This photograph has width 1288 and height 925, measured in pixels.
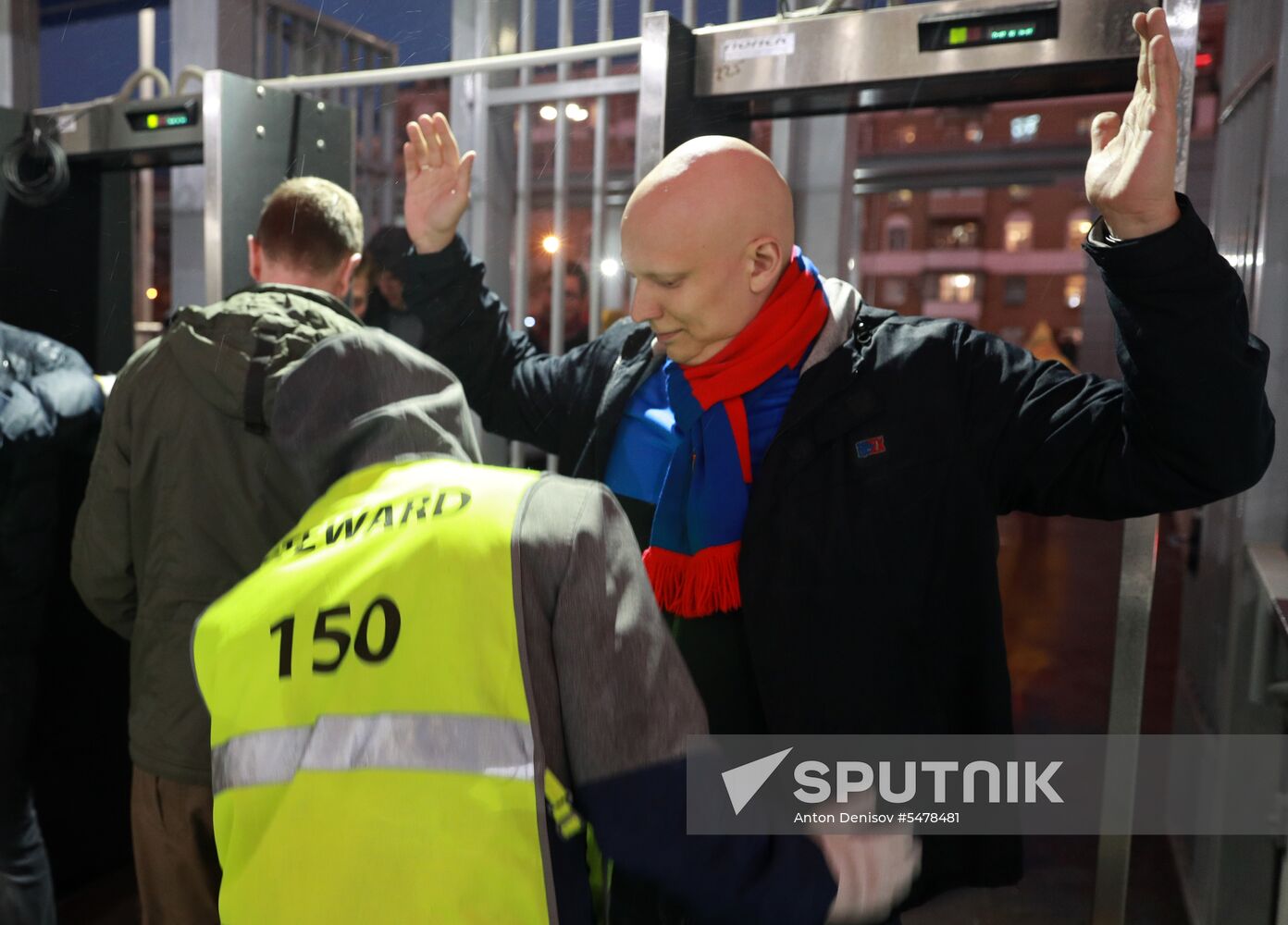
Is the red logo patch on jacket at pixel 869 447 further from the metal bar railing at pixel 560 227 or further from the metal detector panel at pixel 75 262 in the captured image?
the metal detector panel at pixel 75 262

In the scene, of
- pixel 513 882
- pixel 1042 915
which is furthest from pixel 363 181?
pixel 1042 915

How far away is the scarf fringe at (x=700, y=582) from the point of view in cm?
94

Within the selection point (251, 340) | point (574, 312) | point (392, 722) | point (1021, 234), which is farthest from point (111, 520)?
point (1021, 234)

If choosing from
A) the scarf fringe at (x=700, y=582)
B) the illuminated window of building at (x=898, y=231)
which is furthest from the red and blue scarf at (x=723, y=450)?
the illuminated window of building at (x=898, y=231)

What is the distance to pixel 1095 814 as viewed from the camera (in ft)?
3.86

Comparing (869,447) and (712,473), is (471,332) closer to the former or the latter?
(712,473)

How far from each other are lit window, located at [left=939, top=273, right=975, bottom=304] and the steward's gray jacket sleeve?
0.92 meters

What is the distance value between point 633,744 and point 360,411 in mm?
339

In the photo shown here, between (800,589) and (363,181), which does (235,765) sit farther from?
(363,181)

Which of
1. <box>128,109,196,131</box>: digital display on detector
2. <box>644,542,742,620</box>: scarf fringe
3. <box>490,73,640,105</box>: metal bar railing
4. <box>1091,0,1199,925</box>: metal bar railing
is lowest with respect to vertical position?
<box>1091,0,1199,925</box>: metal bar railing

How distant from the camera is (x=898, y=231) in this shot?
2.27 m

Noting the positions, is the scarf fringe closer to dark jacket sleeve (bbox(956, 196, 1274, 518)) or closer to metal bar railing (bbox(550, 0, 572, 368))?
dark jacket sleeve (bbox(956, 196, 1274, 518))

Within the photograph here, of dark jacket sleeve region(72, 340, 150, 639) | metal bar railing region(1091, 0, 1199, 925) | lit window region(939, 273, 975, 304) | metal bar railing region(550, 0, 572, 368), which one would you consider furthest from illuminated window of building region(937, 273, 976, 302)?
dark jacket sleeve region(72, 340, 150, 639)

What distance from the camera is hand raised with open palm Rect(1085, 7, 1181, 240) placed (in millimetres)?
778
